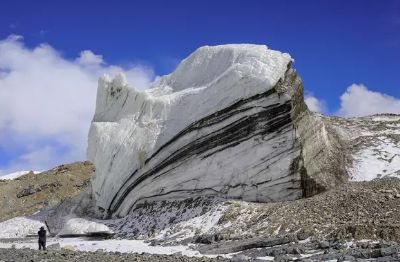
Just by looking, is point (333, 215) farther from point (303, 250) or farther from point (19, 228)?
point (19, 228)

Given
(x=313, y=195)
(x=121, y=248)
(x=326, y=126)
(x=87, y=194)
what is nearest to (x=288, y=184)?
(x=313, y=195)

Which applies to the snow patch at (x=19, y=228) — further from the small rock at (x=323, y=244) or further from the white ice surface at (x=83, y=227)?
the small rock at (x=323, y=244)

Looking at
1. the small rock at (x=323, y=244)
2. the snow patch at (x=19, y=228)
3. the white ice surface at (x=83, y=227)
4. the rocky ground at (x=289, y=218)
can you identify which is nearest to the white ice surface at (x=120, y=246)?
the white ice surface at (x=83, y=227)

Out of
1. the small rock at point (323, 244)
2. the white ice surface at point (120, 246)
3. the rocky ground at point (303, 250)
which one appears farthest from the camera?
the white ice surface at point (120, 246)

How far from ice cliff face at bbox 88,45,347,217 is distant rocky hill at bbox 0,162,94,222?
41.4ft

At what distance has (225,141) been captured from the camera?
24.6 metres

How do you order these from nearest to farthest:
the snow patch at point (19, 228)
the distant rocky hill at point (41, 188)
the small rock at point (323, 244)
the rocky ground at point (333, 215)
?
the small rock at point (323, 244)
the rocky ground at point (333, 215)
the snow patch at point (19, 228)
the distant rocky hill at point (41, 188)

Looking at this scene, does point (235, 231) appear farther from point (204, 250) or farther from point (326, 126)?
point (326, 126)

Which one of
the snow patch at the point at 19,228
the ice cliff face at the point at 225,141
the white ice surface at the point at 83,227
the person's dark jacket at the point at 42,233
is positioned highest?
the ice cliff face at the point at 225,141

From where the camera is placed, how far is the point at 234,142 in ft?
80.1

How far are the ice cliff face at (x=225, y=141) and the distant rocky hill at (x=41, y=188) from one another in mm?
12633

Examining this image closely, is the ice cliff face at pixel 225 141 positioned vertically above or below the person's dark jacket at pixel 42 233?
above

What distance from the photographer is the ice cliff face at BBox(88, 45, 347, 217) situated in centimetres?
2359

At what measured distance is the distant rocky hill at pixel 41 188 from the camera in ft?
133
